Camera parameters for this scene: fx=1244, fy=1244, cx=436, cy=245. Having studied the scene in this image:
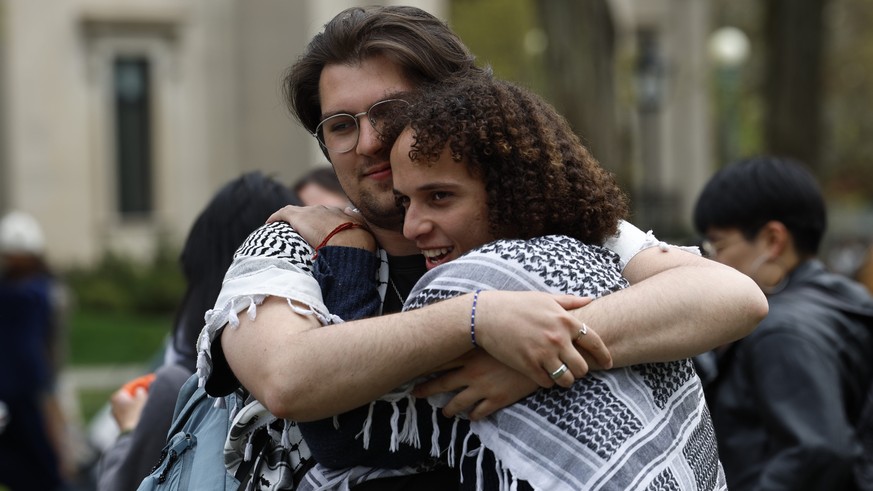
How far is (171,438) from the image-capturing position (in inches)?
118

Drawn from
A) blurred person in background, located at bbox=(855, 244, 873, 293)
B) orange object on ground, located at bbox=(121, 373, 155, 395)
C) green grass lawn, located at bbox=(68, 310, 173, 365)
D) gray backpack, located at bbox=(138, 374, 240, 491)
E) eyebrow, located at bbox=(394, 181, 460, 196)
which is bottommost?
green grass lawn, located at bbox=(68, 310, 173, 365)

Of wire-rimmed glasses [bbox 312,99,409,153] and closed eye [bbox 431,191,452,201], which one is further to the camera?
wire-rimmed glasses [bbox 312,99,409,153]

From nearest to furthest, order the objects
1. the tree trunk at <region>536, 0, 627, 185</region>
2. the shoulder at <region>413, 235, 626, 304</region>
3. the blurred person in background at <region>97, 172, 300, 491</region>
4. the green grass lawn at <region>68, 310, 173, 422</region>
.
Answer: the shoulder at <region>413, 235, 626, 304</region> → the blurred person in background at <region>97, 172, 300, 491</region> → the tree trunk at <region>536, 0, 627, 185</region> → the green grass lawn at <region>68, 310, 173, 422</region>

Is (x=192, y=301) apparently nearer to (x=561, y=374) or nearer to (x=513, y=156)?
(x=513, y=156)

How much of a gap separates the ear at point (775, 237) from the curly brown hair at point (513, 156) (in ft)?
6.71

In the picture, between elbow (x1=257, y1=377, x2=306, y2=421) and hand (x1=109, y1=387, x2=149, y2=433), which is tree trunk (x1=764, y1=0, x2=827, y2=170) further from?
elbow (x1=257, y1=377, x2=306, y2=421)

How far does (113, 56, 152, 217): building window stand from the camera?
23875 mm

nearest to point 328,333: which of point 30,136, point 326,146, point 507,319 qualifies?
point 507,319

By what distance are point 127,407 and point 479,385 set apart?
193 centimetres

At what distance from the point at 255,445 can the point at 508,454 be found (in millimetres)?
646

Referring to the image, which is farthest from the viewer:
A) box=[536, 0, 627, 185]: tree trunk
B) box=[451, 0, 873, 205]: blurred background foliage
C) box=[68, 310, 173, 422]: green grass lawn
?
box=[68, 310, 173, 422]: green grass lawn

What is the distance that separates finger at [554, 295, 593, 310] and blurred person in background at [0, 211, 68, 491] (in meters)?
6.72

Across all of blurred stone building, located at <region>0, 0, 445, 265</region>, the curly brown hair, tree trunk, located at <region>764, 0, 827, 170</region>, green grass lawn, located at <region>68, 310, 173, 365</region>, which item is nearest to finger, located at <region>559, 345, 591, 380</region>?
the curly brown hair

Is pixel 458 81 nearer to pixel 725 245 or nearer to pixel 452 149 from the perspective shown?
pixel 452 149
